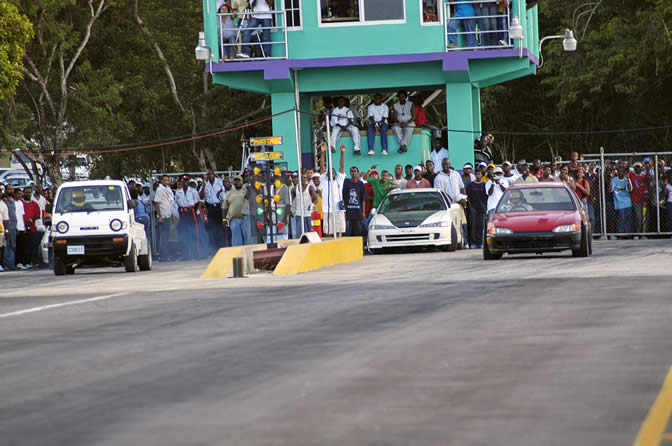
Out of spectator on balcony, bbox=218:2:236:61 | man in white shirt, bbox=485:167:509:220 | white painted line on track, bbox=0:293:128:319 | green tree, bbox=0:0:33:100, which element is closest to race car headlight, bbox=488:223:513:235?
man in white shirt, bbox=485:167:509:220

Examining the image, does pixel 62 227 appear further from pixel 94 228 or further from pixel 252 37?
pixel 252 37

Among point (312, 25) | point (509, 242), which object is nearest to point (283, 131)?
point (312, 25)

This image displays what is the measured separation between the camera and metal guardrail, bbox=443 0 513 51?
35.5 meters

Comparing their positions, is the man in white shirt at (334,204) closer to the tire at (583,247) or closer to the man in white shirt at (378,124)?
the man in white shirt at (378,124)

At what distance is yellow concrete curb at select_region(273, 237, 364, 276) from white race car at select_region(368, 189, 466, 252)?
5.09 feet

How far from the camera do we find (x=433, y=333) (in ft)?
36.6

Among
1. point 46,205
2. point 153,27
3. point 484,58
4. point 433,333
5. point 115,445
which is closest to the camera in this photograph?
point 115,445

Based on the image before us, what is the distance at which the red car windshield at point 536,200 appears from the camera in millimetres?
24703

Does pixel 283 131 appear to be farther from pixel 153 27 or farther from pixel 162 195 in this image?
pixel 153 27

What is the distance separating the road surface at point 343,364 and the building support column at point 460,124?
19.0 metres

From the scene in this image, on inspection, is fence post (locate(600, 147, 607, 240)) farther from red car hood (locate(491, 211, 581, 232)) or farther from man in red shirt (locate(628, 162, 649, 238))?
red car hood (locate(491, 211, 581, 232))

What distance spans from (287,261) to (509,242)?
406 centimetres

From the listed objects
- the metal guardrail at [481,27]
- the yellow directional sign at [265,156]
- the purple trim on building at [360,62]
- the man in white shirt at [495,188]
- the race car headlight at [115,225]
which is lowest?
the race car headlight at [115,225]

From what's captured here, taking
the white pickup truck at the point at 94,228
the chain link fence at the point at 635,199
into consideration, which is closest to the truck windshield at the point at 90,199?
the white pickup truck at the point at 94,228
